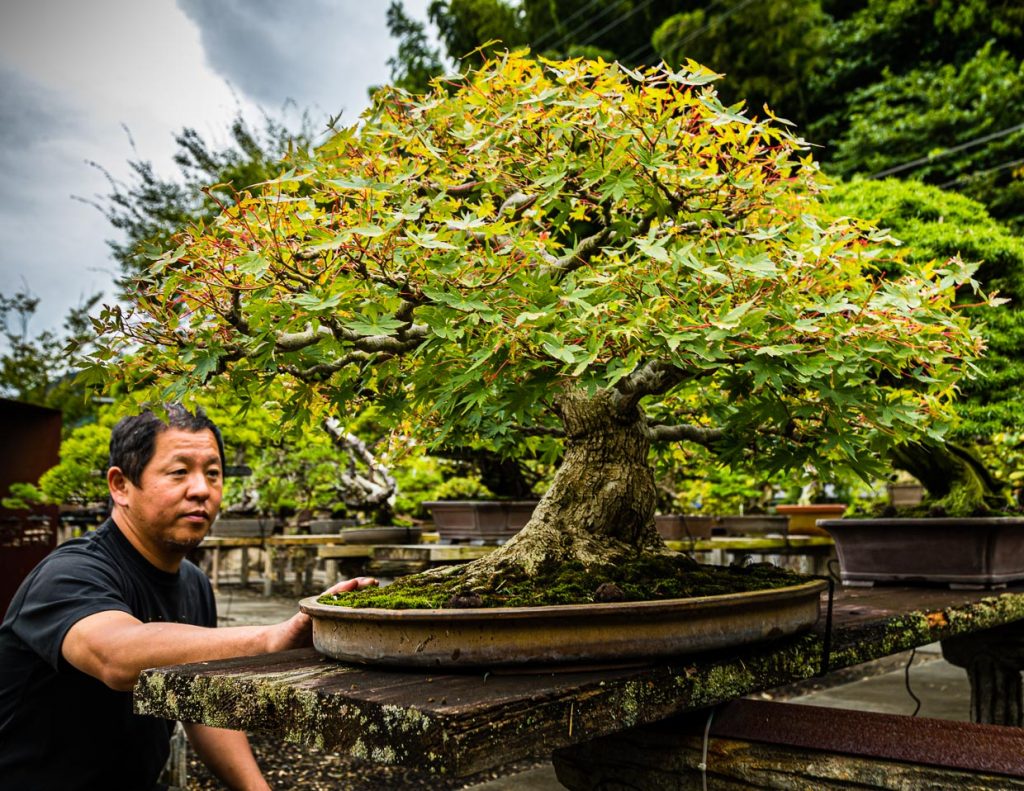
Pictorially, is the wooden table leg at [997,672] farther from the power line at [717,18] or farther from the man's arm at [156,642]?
the power line at [717,18]

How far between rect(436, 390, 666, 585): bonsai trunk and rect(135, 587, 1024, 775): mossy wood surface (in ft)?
0.91

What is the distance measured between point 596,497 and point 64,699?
1.02 m

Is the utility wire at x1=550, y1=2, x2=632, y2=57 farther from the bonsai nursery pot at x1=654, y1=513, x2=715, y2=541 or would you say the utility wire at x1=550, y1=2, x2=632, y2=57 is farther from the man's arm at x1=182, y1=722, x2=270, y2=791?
the man's arm at x1=182, y1=722, x2=270, y2=791

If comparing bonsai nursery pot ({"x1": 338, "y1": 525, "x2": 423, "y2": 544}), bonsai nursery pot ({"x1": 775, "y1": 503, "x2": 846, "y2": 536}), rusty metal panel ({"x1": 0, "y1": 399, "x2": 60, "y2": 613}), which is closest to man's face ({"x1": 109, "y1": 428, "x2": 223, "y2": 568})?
rusty metal panel ({"x1": 0, "y1": 399, "x2": 60, "y2": 613})

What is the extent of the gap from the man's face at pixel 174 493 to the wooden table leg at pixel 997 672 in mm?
2297

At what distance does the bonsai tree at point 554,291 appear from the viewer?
1049mm

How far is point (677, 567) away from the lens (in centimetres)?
126

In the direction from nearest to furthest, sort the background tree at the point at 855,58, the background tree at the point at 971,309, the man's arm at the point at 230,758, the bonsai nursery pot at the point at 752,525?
1. the man's arm at the point at 230,758
2. the background tree at the point at 971,309
3. the bonsai nursery pot at the point at 752,525
4. the background tree at the point at 855,58

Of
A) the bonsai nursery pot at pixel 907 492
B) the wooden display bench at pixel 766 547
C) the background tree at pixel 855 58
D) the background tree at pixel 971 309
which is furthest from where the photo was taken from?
the background tree at pixel 855 58

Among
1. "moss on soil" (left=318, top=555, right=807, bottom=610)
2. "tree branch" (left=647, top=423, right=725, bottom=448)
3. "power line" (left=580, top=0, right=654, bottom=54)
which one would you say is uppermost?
"power line" (left=580, top=0, right=654, bottom=54)

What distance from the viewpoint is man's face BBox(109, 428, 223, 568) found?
1.59 metres

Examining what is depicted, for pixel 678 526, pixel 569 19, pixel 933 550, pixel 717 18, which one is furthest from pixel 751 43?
pixel 933 550

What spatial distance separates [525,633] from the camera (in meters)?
0.92

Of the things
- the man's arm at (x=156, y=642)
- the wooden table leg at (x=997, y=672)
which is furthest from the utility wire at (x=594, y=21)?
the man's arm at (x=156, y=642)
